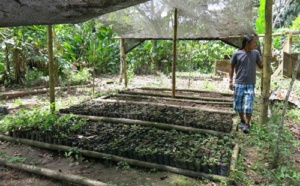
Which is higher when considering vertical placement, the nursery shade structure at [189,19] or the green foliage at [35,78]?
the nursery shade structure at [189,19]

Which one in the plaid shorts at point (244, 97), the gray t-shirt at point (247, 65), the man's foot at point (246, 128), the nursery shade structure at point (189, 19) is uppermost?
the nursery shade structure at point (189, 19)

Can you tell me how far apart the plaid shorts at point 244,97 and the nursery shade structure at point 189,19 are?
144 centimetres

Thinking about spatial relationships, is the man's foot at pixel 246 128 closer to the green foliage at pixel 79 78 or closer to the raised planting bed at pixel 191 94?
the raised planting bed at pixel 191 94

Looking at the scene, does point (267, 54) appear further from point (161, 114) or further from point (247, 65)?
point (161, 114)

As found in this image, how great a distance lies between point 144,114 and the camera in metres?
4.77

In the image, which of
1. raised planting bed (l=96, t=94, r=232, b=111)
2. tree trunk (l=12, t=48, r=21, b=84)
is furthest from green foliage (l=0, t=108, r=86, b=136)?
tree trunk (l=12, t=48, r=21, b=84)

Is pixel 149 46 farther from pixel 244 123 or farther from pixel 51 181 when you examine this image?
pixel 51 181

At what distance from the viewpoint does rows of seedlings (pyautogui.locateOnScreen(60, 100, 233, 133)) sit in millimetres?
4219

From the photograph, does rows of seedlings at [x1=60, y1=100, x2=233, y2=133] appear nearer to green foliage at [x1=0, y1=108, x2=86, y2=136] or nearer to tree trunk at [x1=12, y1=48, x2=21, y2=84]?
green foliage at [x1=0, y1=108, x2=86, y2=136]

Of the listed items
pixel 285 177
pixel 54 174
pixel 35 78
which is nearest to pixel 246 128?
pixel 285 177

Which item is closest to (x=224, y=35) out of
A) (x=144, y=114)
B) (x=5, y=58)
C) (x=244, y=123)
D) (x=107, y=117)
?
(x=244, y=123)

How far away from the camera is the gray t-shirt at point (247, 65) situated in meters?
4.23

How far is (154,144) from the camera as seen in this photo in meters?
3.46

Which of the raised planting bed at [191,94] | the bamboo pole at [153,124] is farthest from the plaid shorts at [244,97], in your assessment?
the raised planting bed at [191,94]
